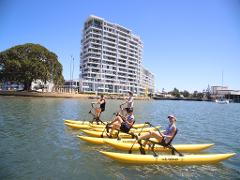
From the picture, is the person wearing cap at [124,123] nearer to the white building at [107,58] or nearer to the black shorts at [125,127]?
the black shorts at [125,127]

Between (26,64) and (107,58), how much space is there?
6778cm

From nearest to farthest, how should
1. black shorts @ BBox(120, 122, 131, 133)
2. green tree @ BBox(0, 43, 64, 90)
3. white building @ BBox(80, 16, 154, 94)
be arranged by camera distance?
black shorts @ BBox(120, 122, 131, 133) → green tree @ BBox(0, 43, 64, 90) → white building @ BBox(80, 16, 154, 94)

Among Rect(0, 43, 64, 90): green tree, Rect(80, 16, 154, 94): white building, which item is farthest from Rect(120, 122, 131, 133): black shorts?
Rect(80, 16, 154, 94): white building

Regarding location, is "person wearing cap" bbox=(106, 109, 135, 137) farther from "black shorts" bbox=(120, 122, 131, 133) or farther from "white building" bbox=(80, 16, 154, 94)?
"white building" bbox=(80, 16, 154, 94)

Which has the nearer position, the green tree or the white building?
the green tree

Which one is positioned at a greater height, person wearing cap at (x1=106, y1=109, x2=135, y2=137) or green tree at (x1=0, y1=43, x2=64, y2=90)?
green tree at (x1=0, y1=43, x2=64, y2=90)

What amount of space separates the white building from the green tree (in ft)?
146

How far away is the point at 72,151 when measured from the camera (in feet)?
40.4

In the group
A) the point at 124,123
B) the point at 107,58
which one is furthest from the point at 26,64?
the point at 107,58

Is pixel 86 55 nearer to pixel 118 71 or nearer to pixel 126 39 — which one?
pixel 118 71

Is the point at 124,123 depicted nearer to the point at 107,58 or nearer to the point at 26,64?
the point at 26,64

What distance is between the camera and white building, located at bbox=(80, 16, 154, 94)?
124 m

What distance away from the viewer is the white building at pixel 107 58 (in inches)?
4894

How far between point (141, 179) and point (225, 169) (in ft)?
14.1
